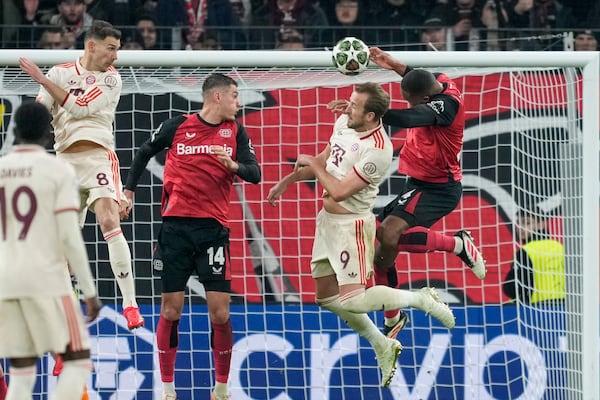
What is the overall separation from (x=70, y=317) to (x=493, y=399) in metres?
4.63

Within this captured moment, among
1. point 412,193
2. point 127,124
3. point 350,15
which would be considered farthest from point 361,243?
point 350,15

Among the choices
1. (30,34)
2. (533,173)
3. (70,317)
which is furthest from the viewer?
(30,34)

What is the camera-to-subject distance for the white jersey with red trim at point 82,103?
8.74 meters

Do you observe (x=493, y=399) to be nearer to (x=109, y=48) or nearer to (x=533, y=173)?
(x=533, y=173)

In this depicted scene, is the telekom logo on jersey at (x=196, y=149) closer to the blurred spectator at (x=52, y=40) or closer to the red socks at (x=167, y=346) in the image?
the red socks at (x=167, y=346)

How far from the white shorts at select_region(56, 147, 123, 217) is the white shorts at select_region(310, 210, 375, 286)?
1.47 m

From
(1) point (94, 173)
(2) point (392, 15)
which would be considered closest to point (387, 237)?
(1) point (94, 173)

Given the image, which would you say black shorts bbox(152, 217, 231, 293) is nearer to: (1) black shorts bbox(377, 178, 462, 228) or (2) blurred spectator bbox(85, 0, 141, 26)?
(1) black shorts bbox(377, 178, 462, 228)

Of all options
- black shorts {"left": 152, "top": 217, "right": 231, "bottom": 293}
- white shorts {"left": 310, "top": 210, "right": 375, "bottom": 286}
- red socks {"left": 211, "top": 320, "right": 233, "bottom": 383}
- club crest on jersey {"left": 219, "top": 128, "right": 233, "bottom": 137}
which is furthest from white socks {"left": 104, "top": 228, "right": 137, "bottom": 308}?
white shorts {"left": 310, "top": 210, "right": 375, "bottom": 286}

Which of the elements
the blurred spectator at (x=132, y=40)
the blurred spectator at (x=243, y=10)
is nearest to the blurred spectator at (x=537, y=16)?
the blurred spectator at (x=243, y=10)

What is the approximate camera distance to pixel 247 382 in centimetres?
1054

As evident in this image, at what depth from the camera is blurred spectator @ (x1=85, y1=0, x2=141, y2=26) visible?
1275 centimetres

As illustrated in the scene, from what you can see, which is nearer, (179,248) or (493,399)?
(179,248)

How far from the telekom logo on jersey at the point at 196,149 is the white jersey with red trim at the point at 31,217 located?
2194 mm
